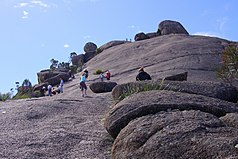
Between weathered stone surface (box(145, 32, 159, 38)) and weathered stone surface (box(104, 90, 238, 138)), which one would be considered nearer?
weathered stone surface (box(104, 90, 238, 138))

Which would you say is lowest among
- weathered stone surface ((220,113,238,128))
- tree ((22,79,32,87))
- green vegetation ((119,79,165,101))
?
tree ((22,79,32,87))

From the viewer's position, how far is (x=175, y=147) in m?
8.13

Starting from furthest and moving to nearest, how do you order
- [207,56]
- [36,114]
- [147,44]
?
[147,44], [207,56], [36,114]

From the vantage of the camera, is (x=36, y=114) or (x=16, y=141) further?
(x=36, y=114)

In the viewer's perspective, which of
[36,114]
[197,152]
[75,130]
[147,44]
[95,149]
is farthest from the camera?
[147,44]

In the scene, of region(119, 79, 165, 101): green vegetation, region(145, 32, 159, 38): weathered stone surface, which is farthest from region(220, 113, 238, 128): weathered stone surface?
region(145, 32, 159, 38): weathered stone surface

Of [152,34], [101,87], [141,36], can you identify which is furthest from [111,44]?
[101,87]

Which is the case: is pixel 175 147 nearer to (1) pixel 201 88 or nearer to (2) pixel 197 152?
(2) pixel 197 152

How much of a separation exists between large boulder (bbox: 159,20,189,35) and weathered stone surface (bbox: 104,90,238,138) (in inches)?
1927

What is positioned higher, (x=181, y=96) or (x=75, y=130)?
(x=181, y=96)

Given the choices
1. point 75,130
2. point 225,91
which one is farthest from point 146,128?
point 225,91

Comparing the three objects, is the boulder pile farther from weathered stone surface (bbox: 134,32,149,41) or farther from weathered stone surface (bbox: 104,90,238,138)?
weathered stone surface (bbox: 134,32,149,41)

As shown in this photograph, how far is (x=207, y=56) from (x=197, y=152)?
3314 centimetres

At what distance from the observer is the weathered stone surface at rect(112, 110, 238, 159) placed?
7.71 metres
